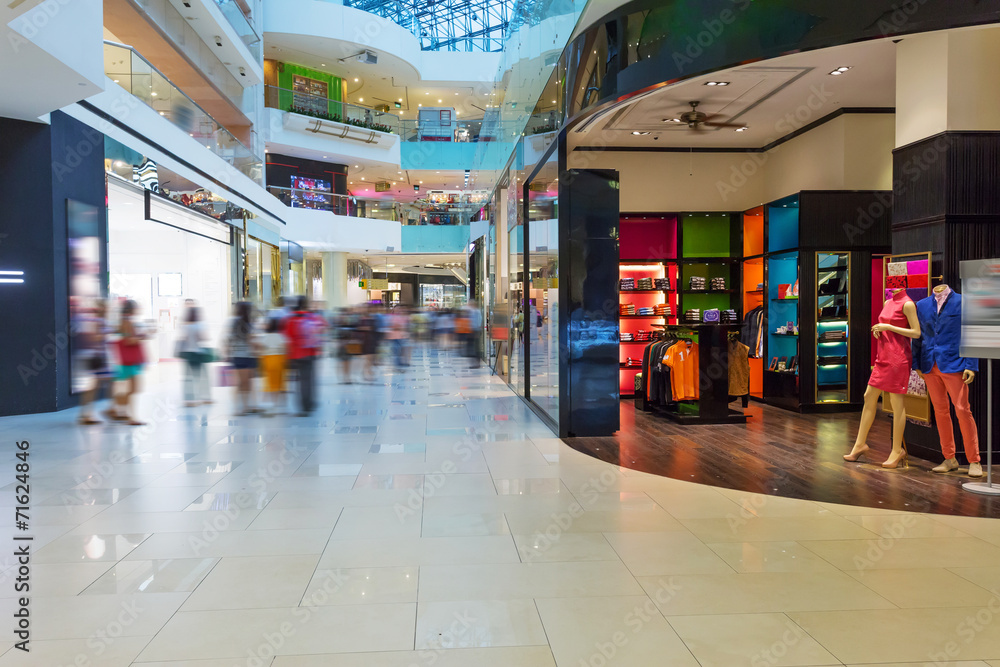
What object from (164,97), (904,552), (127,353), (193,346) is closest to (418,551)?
(904,552)

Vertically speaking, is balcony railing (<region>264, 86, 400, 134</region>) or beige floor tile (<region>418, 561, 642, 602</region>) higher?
balcony railing (<region>264, 86, 400, 134</region>)

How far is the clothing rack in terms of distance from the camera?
8078mm

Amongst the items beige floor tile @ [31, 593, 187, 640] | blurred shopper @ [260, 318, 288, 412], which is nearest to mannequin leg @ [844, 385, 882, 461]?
beige floor tile @ [31, 593, 187, 640]

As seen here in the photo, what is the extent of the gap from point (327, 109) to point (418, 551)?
27676 mm

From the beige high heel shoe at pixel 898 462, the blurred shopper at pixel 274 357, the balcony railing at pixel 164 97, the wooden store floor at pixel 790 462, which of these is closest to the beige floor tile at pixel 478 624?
the wooden store floor at pixel 790 462

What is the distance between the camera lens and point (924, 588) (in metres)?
3.18

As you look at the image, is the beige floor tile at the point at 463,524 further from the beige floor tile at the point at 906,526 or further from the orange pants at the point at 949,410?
the orange pants at the point at 949,410

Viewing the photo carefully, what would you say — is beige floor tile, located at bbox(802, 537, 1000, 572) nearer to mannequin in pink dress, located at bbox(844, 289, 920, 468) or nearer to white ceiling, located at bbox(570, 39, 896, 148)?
mannequin in pink dress, located at bbox(844, 289, 920, 468)

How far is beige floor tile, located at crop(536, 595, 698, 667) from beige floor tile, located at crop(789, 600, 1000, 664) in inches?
23.0

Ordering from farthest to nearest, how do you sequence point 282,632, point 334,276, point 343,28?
point 334,276
point 343,28
point 282,632

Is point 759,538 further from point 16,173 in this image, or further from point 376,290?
point 376,290

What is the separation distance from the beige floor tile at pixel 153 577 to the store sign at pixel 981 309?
5.19m

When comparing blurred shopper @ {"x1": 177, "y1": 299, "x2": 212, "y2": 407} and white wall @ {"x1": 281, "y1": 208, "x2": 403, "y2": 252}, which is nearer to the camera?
blurred shopper @ {"x1": 177, "y1": 299, "x2": 212, "y2": 407}

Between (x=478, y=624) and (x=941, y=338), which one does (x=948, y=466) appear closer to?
(x=941, y=338)
